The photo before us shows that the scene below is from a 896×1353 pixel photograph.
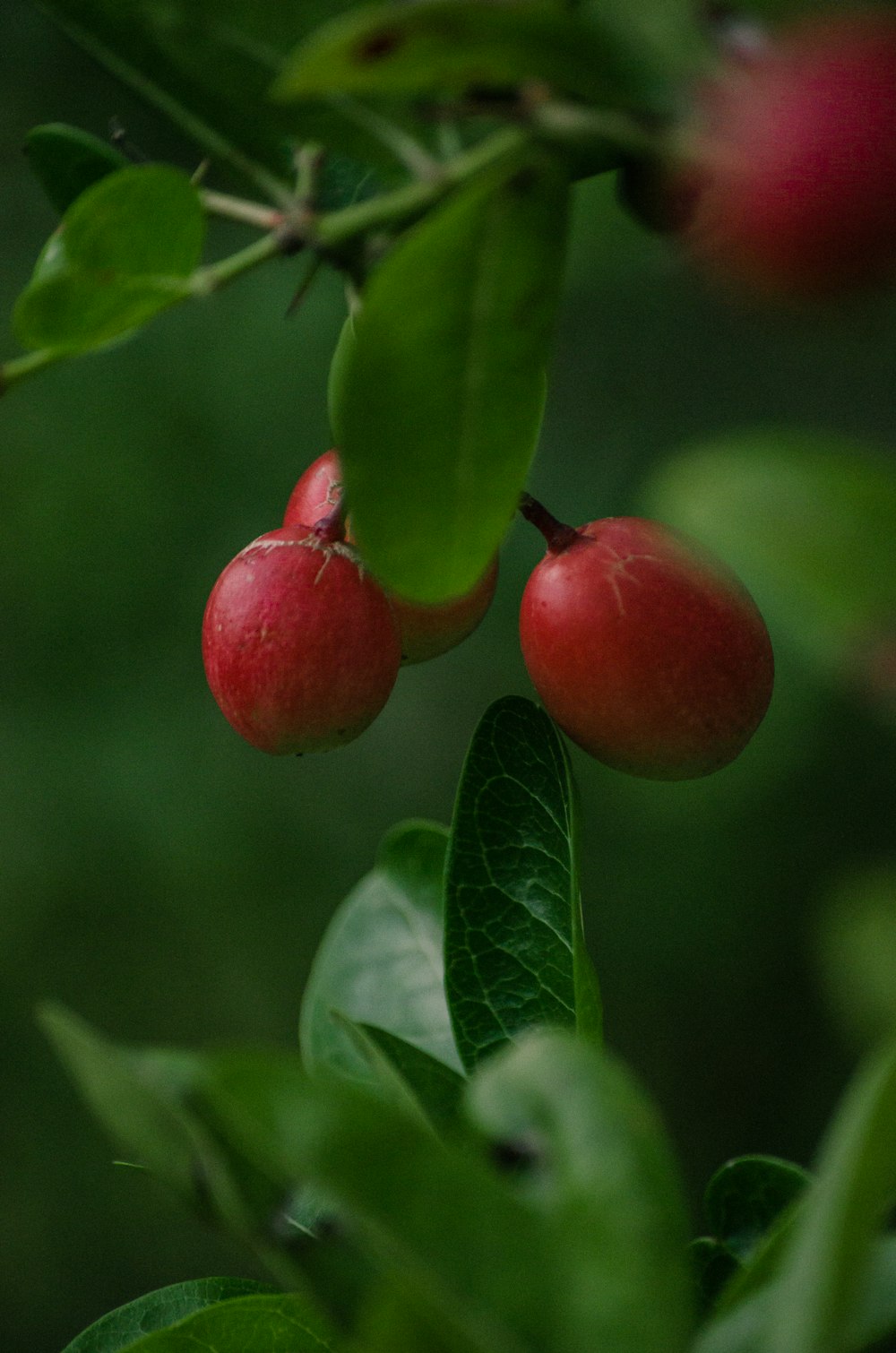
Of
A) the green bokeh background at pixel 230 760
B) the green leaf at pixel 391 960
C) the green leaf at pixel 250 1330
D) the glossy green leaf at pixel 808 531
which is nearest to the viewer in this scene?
the glossy green leaf at pixel 808 531

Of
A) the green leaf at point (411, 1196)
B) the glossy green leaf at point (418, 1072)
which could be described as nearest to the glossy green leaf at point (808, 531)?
the green leaf at point (411, 1196)

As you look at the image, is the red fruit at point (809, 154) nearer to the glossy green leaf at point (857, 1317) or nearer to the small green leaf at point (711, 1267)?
the glossy green leaf at point (857, 1317)

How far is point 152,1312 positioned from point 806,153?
62cm

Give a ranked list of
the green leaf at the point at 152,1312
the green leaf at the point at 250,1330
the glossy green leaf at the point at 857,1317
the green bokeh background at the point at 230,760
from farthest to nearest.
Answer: the green bokeh background at the point at 230,760 < the green leaf at the point at 152,1312 < the green leaf at the point at 250,1330 < the glossy green leaf at the point at 857,1317

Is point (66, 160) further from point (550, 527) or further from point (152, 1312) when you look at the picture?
point (152, 1312)

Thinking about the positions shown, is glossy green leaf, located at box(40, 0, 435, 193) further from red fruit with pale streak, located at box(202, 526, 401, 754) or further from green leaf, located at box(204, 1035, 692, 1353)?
green leaf, located at box(204, 1035, 692, 1353)

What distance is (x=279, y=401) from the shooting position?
354 cm

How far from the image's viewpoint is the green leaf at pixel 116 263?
548 millimetres

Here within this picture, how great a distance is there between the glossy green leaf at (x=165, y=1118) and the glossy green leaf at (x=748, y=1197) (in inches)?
10.6

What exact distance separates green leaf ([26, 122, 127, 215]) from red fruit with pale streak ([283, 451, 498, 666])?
0.17 meters

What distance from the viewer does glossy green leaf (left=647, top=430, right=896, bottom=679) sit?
0.34 m

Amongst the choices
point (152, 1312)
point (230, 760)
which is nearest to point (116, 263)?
point (152, 1312)

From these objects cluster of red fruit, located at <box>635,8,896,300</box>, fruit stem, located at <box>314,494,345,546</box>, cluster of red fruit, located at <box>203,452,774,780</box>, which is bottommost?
cluster of red fruit, located at <box>203,452,774,780</box>

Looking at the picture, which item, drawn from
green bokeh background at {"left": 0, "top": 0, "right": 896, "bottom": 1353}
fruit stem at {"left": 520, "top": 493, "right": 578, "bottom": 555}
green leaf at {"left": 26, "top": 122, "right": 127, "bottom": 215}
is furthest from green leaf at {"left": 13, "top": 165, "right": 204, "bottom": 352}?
green bokeh background at {"left": 0, "top": 0, "right": 896, "bottom": 1353}
